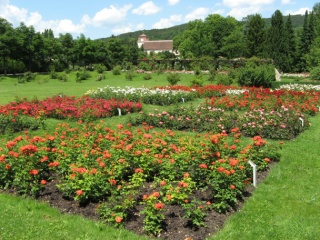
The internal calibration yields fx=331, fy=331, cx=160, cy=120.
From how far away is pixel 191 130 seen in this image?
400 inches

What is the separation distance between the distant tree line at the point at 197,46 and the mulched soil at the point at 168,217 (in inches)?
1273

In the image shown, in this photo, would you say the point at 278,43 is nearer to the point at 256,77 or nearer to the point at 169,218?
the point at 256,77

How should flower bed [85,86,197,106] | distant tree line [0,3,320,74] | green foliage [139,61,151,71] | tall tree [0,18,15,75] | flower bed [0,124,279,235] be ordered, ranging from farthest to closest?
green foliage [139,61,151,71], distant tree line [0,3,320,74], tall tree [0,18,15,75], flower bed [85,86,197,106], flower bed [0,124,279,235]

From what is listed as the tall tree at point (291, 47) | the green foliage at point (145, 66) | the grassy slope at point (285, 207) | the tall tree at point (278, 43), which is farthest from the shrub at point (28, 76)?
the tall tree at point (291, 47)

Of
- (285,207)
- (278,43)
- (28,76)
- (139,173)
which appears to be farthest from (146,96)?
(278,43)

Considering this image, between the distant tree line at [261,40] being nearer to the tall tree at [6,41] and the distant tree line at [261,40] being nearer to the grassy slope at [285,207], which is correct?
the tall tree at [6,41]

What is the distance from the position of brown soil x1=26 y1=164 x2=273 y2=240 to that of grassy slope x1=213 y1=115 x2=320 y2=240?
0.50ft

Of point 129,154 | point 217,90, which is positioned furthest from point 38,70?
point 129,154

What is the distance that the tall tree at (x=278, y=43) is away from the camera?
1986 inches

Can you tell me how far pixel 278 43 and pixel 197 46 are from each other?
52.9 ft

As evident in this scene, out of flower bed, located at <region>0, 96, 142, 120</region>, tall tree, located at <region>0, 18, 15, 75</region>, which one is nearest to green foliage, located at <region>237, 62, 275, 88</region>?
flower bed, located at <region>0, 96, 142, 120</region>

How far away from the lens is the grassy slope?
438 cm

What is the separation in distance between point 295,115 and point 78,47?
1486 inches

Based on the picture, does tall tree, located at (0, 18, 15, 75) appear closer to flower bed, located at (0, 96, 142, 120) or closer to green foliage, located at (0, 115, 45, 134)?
flower bed, located at (0, 96, 142, 120)
